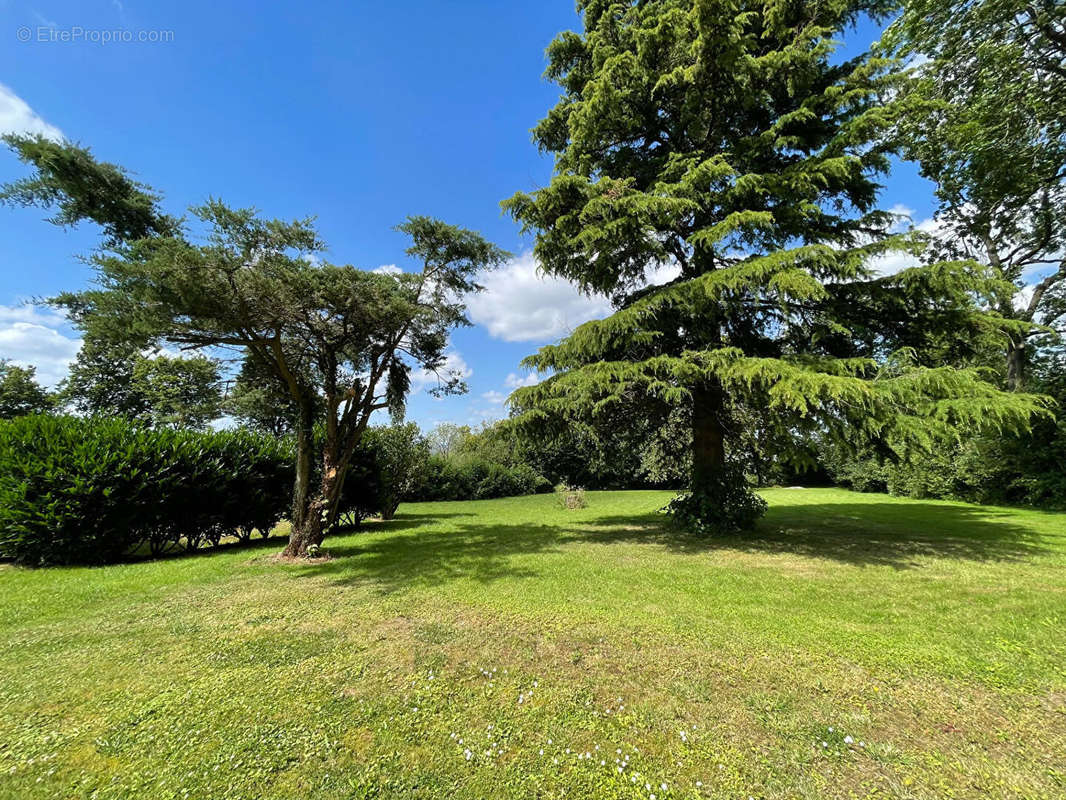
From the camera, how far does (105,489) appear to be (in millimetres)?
6957

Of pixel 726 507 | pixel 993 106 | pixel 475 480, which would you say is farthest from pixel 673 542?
pixel 475 480

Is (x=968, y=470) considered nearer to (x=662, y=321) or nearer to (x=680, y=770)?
(x=662, y=321)

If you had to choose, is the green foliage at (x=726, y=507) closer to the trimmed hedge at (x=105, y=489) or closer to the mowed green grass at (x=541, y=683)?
the mowed green grass at (x=541, y=683)

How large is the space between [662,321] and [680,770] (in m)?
7.80

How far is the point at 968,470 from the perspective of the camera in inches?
621

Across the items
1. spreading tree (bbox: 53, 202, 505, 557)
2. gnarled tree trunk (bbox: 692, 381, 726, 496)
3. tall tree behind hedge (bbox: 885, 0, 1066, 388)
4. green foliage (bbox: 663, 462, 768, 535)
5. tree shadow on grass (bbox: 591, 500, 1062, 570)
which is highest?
tall tree behind hedge (bbox: 885, 0, 1066, 388)

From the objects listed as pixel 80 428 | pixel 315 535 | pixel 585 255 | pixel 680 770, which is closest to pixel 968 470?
pixel 585 255

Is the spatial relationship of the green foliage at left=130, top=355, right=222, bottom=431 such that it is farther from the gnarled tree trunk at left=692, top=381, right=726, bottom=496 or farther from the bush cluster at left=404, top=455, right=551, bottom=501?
the gnarled tree trunk at left=692, top=381, right=726, bottom=496

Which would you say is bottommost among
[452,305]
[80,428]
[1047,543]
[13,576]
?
[1047,543]

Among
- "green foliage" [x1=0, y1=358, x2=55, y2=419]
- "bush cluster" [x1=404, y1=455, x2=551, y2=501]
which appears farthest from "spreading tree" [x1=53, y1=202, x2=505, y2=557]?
"green foliage" [x1=0, y1=358, x2=55, y2=419]

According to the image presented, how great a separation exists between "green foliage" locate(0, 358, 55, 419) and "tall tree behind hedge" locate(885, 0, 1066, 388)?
44100 millimetres

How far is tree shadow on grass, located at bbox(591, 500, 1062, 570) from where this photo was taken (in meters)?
7.19

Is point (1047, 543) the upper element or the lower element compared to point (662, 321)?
lower

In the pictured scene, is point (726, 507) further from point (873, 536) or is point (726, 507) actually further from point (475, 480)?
point (475, 480)
